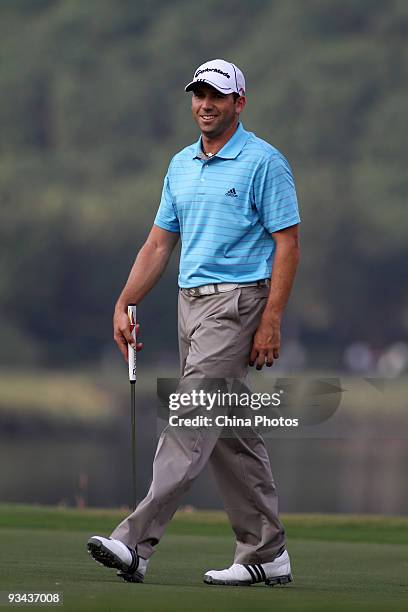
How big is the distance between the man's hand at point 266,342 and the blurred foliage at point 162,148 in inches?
4770

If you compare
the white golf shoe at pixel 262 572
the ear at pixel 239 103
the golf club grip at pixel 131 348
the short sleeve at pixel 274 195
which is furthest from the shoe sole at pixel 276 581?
the ear at pixel 239 103

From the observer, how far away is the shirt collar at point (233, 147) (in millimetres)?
7102

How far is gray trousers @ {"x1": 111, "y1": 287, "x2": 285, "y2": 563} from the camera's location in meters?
6.82

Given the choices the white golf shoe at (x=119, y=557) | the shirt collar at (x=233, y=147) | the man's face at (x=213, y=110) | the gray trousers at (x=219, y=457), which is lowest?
the white golf shoe at (x=119, y=557)

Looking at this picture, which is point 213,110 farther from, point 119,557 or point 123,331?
point 119,557

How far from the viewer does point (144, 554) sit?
6766 millimetres

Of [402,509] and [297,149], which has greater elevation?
[297,149]

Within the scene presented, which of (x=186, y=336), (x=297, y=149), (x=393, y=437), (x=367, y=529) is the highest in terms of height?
(x=297, y=149)

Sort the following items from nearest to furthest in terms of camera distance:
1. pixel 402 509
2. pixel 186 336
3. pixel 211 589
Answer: pixel 211 589
pixel 186 336
pixel 402 509

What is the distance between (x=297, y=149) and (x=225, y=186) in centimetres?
15736

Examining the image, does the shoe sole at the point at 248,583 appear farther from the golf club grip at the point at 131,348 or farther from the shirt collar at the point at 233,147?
the shirt collar at the point at 233,147

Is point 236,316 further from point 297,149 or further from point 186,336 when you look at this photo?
point 297,149

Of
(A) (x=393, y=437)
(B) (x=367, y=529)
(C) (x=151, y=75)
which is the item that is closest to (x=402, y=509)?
(B) (x=367, y=529)

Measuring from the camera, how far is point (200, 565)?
8125 mm
